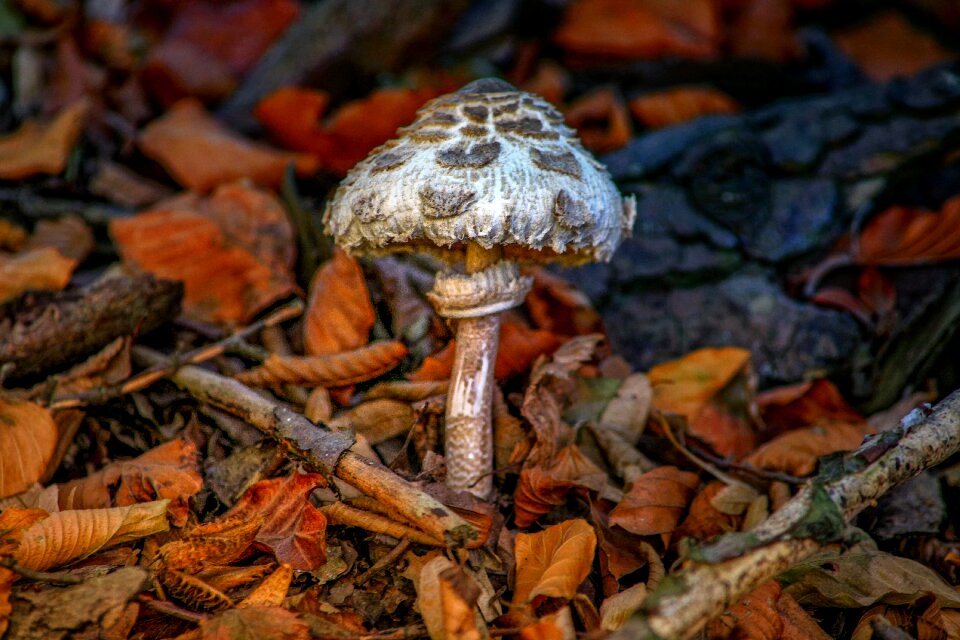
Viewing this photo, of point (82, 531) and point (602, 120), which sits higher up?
point (602, 120)

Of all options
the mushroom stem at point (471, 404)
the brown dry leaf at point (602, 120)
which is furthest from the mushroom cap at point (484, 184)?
the brown dry leaf at point (602, 120)

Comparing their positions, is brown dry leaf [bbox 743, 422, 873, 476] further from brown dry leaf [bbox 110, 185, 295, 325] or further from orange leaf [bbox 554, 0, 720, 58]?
orange leaf [bbox 554, 0, 720, 58]

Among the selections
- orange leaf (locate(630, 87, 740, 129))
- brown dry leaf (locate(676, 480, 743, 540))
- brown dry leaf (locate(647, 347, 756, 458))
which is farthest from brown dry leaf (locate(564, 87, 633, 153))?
brown dry leaf (locate(676, 480, 743, 540))

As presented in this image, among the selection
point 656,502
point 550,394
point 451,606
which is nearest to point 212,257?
point 550,394

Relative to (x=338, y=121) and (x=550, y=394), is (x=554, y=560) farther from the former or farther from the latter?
(x=338, y=121)

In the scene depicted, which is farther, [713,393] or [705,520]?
[713,393]

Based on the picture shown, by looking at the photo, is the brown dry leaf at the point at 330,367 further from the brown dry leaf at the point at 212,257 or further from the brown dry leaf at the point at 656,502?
the brown dry leaf at the point at 656,502

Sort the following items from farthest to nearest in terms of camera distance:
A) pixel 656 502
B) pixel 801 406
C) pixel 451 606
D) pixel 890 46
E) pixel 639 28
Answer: pixel 890 46
pixel 639 28
pixel 801 406
pixel 656 502
pixel 451 606
